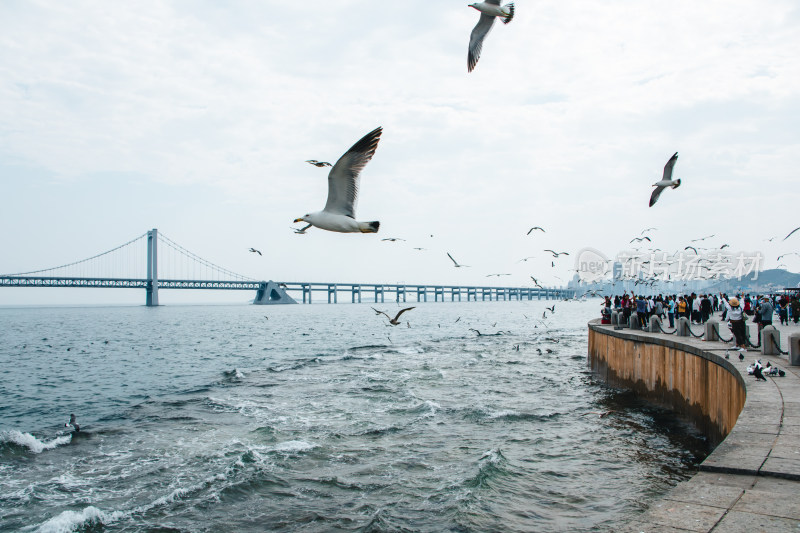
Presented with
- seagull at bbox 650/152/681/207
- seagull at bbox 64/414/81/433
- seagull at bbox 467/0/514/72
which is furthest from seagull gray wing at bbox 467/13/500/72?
seagull at bbox 64/414/81/433

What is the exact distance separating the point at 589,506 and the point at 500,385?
1071cm

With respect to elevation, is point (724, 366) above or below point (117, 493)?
above

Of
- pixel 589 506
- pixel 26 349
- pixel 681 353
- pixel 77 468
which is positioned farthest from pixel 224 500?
pixel 26 349

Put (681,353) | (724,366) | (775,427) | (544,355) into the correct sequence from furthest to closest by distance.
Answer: (544,355) → (681,353) → (724,366) → (775,427)

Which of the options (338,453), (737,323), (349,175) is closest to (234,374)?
(338,453)

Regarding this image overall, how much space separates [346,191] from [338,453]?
5609 mm

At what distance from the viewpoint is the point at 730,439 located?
583 centimetres

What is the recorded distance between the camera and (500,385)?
1895cm

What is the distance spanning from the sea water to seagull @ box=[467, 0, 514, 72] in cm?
655

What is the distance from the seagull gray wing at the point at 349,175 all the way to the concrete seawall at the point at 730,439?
4.96 metres

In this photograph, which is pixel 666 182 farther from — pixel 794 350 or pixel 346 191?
pixel 346 191

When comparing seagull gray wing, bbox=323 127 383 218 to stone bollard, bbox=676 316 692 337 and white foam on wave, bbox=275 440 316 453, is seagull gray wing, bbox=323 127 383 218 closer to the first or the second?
white foam on wave, bbox=275 440 316 453

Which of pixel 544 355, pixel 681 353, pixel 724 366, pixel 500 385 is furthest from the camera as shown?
pixel 544 355

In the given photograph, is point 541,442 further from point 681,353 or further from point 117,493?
point 117,493
